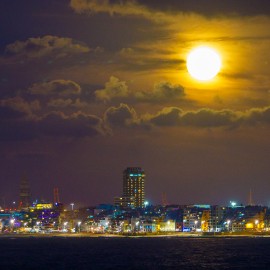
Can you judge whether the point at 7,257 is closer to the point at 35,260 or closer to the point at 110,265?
the point at 35,260

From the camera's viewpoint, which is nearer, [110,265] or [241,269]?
[241,269]

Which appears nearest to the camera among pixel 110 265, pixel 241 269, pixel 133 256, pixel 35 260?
pixel 241 269

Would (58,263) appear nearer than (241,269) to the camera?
No

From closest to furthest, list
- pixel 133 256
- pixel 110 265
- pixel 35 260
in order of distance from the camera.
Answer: pixel 110 265 → pixel 35 260 → pixel 133 256

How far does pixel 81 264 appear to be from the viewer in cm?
15038

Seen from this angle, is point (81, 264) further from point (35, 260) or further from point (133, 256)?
point (133, 256)

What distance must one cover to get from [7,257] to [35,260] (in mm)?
11954

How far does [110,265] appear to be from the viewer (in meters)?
148

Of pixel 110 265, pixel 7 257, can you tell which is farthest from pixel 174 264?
pixel 7 257

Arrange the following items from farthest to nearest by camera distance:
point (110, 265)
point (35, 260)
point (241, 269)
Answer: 1. point (35, 260)
2. point (110, 265)
3. point (241, 269)

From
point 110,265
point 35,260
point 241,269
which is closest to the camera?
point 241,269

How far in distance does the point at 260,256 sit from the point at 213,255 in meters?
9.36

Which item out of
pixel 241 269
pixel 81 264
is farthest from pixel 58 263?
pixel 241 269

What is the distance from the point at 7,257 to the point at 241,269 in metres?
53.0
